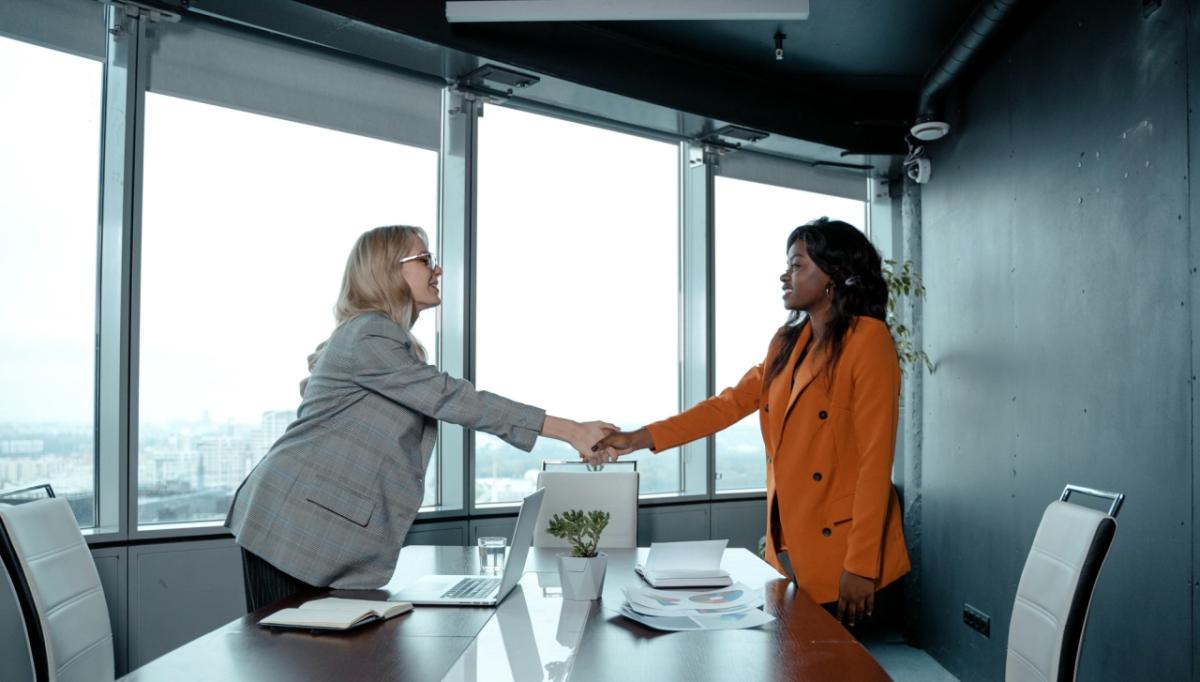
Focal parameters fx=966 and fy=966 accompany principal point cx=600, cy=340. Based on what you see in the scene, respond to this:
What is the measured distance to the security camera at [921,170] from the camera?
205 inches

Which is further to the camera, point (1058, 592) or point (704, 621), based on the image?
point (704, 621)

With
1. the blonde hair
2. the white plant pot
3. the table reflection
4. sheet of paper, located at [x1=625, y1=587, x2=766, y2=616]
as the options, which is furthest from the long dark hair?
the blonde hair

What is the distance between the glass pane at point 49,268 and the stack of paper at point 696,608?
242cm

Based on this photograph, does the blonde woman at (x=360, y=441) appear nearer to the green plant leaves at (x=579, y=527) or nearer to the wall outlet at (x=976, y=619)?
the green plant leaves at (x=579, y=527)

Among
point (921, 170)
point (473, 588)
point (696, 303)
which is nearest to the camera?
point (473, 588)

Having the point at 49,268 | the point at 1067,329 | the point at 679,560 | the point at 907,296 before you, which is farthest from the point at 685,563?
the point at 907,296

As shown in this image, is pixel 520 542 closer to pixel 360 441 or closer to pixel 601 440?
pixel 360 441

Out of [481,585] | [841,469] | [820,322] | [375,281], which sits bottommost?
[481,585]

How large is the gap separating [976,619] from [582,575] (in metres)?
2.99

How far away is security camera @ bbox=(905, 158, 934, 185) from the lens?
17.1 ft

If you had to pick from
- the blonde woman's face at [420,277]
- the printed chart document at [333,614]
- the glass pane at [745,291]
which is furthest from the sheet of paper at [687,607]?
the glass pane at [745,291]

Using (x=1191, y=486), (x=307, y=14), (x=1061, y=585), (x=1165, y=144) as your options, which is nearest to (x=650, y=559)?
(x=1061, y=585)

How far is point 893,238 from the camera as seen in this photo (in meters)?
5.95

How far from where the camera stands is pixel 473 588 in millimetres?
2307
